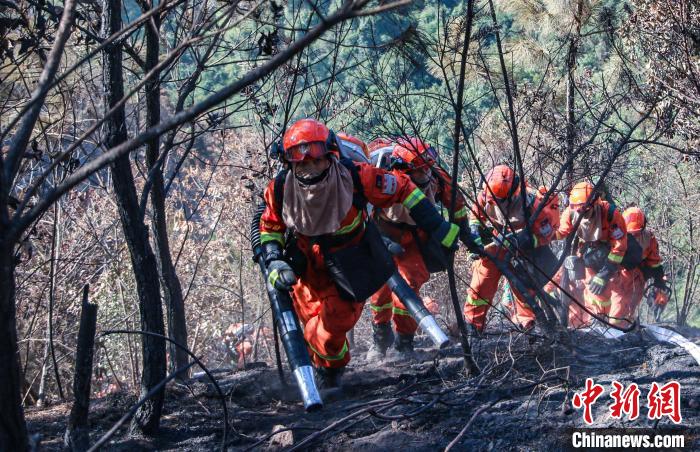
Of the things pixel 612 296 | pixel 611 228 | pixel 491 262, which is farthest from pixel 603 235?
pixel 491 262

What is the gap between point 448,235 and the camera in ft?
16.7

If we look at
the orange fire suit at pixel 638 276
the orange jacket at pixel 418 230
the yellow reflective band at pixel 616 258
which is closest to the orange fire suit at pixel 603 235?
the yellow reflective band at pixel 616 258

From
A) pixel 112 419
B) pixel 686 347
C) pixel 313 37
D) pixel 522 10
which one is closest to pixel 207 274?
pixel 522 10

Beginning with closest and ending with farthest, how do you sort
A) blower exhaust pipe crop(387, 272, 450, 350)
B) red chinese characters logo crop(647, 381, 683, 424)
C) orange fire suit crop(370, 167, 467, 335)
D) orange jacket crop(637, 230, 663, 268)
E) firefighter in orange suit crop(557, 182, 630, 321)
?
1. red chinese characters logo crop(647, 381, 683, 424)
2. blower exhaust pipe crop(387, 272, 450, 350)
3. orange fire suit crop(370, 167, 467, 335)
4. firefighter in orange suit crop(557, 182, 630, 321)
5. orange jacket crop(637, 230, 663, 268)

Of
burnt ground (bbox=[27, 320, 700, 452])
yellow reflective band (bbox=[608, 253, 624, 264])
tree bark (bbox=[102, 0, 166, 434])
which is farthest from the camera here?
yellow reflective band (bbox=[608, 253, 624, 264])

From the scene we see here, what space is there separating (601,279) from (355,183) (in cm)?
521

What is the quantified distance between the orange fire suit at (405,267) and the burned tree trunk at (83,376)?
12.7 feet

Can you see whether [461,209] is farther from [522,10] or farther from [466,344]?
[522,10]

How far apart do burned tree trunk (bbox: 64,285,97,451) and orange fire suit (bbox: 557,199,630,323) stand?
20.0 ft

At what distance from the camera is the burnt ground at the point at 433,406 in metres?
3.78

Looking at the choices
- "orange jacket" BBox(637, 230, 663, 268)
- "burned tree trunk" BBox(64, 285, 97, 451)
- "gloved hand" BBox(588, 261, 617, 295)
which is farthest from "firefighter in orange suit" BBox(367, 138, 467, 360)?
"orange jacket" BBox(637, 230, 663, 268)

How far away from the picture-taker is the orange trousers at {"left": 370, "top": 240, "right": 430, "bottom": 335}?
22.7 ft

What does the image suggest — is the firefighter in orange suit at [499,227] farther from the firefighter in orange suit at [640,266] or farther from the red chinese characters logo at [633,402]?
the red chinese characters logo at [633,402]

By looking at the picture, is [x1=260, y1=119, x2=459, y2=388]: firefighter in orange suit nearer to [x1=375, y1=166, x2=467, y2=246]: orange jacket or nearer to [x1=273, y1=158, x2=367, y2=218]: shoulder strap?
[x1=273, y1=158, x2=367, y2=218]: shoulder strap
